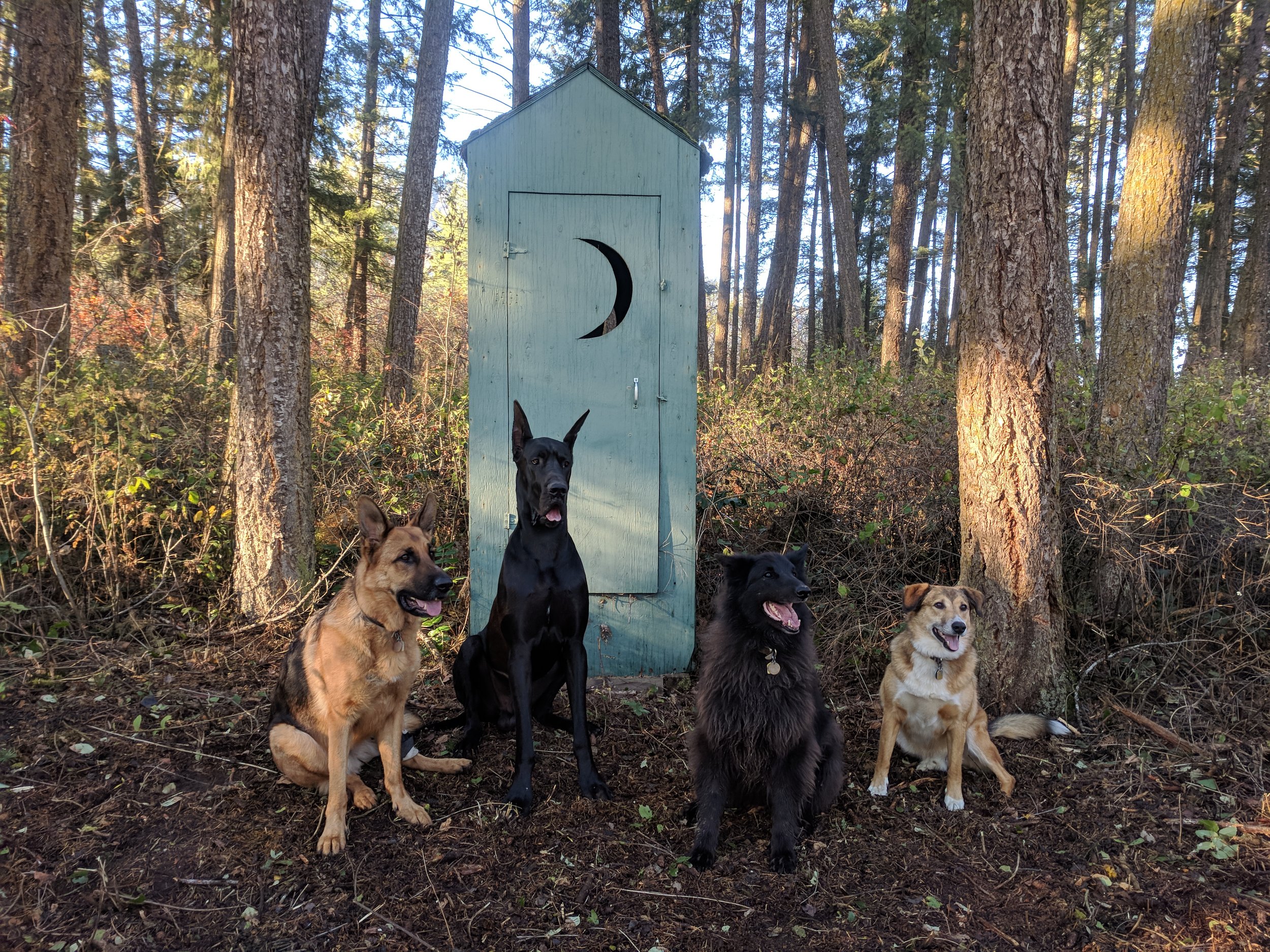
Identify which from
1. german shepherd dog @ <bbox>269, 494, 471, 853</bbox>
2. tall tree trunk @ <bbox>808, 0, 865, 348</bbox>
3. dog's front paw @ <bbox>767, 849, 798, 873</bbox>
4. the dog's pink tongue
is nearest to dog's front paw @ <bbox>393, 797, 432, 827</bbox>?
german shepherd dog @ <bbox>269, 494, 471, 853</bbox>

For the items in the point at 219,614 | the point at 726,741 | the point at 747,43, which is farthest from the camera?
the point at 747,43

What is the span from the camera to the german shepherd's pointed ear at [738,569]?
324 cm

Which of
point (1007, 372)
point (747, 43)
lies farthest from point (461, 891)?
point (747, 43)

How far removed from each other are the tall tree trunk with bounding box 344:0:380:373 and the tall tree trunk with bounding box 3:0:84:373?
11.6ft

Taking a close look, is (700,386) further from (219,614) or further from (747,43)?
(747,43)

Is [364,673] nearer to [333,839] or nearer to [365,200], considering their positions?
[333,839]

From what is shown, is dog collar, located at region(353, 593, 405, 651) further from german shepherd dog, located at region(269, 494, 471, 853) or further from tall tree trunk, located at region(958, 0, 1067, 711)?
tall tree trunk, located at region(958, 0, 1067, 711)

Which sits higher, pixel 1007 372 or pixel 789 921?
pixel 1007 372

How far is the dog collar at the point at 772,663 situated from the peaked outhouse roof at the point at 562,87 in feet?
10.5

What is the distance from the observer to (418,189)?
30.6ft

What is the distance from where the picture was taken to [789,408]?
6.98 meters

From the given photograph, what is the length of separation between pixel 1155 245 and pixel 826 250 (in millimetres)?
15338

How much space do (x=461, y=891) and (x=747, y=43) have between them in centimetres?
1976

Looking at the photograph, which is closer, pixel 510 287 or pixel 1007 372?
pixel 1007 372
